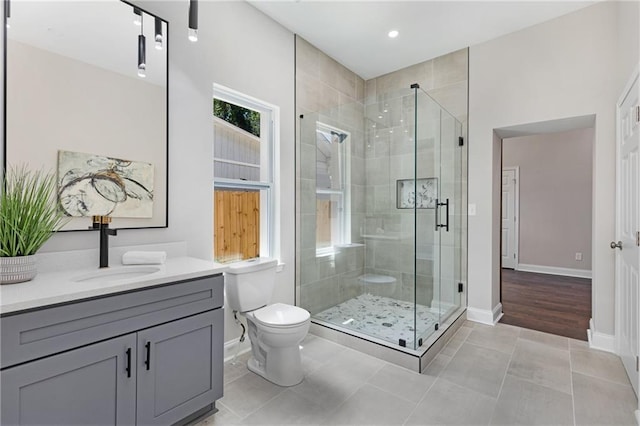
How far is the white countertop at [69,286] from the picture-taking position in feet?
3.62

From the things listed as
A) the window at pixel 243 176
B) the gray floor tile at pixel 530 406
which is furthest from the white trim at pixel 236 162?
the gray floor tile at pixel 530 406

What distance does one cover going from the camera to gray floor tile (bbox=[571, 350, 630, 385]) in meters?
2.14

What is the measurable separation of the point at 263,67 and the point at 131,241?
179 centimetres

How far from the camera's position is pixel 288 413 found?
177 cm

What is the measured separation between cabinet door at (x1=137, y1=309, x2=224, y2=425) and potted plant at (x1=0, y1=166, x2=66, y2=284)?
22.9 inches

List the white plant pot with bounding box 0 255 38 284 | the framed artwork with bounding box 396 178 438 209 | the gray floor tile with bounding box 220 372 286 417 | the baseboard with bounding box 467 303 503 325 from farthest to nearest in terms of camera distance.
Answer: the baseboard with bounding box 467 303 503 325, the framed artwork with bounding box 396 178 438 209, the gray floor tile with bounding box 220 372 286 417, the white plant pot with bounding box 0 255 38 284

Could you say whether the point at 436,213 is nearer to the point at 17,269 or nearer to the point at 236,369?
the point at 236,369

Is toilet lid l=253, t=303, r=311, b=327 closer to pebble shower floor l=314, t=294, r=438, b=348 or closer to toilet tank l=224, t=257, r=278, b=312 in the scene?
toilet tank l=224, t=257, r=278, b=312

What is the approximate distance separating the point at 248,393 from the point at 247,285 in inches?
27.3

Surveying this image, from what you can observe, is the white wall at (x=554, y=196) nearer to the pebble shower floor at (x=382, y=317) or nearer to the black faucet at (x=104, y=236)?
the pebble shower floor at (x=382, y=317)

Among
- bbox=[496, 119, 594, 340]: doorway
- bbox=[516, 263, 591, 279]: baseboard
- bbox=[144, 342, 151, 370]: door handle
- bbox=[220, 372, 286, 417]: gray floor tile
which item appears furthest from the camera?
bbox=[516, 263, 591, 279]: baseboard

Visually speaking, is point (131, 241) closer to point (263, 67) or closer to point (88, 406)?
point (88, 406)

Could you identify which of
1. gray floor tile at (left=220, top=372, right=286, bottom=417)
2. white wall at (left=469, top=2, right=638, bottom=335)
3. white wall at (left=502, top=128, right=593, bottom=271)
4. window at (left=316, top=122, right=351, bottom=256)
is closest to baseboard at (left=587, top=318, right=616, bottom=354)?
white wall at (left=469, top=2, right=638, bottom=335)

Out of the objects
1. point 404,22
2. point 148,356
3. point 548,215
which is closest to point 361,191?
point 404,22
